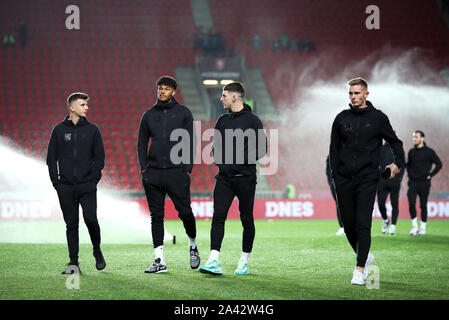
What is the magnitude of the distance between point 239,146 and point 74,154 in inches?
77.9

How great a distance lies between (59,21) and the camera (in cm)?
3175

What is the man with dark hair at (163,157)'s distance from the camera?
8188mm

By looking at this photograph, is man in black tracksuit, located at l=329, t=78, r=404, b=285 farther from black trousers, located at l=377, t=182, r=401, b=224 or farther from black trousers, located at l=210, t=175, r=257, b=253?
black trousers, located at l=377, t=182, r=401, b=224

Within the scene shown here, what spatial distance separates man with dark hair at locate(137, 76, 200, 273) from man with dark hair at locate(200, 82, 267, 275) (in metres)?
0.42

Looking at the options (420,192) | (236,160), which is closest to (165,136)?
(236,160)

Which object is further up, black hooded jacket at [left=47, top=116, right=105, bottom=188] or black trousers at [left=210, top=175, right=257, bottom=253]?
black hooded jacket at [left=47, top=116, right=105, bottom=188]

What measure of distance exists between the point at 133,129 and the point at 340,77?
32.9ft

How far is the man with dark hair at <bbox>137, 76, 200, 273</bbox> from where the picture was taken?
26.9ft

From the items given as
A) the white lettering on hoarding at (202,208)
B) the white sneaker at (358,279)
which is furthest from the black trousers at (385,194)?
the white sneaker at (358,279)

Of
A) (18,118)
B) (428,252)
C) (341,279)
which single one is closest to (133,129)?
(18,118)

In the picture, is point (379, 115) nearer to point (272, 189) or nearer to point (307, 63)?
point (272, 189)

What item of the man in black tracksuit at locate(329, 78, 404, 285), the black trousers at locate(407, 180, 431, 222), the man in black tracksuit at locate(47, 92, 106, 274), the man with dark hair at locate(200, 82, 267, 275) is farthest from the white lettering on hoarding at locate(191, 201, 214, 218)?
the man in black tracksuit at locate(329, 78, 404, 285)

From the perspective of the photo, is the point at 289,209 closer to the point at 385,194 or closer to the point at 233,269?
the point at 385,194

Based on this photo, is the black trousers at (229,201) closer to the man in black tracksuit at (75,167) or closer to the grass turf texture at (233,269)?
the grass turf texture at (233,269)
